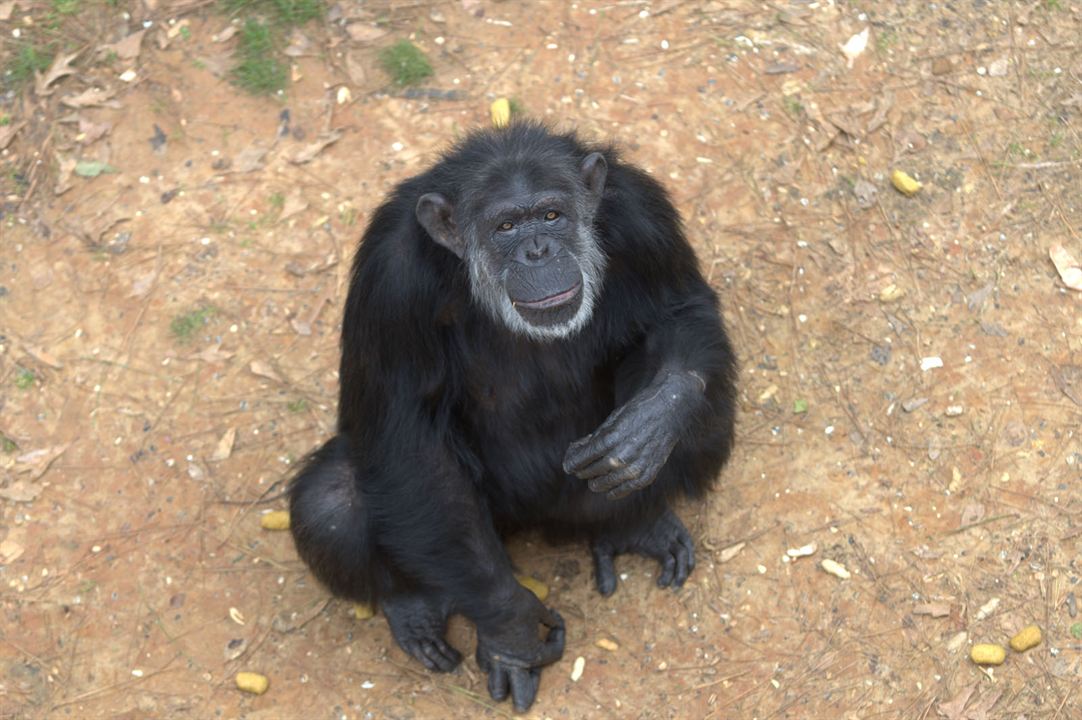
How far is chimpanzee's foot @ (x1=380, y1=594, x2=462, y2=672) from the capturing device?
6.34 metres

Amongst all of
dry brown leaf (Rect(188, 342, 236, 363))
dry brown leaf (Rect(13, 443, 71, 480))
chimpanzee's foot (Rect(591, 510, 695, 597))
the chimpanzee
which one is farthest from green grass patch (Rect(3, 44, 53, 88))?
chimpanzee's foot (Rect(591, 510, 695, 597))

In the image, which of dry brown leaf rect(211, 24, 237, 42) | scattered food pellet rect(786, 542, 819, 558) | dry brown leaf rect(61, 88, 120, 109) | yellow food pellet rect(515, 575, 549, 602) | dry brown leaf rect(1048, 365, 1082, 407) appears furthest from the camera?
dry brown leaf rect(211, 24, 237, 42)

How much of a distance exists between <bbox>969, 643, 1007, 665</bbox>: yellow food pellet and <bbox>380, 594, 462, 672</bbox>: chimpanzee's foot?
2.58 m

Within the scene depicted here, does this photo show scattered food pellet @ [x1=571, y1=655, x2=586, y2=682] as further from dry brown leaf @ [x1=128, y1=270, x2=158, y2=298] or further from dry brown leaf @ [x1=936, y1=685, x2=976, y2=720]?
dry brown leaf @ [x1=128, y1=270, x2=158, y2=298]

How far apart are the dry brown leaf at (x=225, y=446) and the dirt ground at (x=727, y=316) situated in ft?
0.10

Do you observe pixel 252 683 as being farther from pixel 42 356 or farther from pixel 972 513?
pixel 972 513

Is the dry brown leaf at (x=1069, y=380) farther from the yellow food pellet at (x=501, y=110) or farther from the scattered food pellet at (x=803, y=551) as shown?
the yellow food pellet at (x=501, y=110)

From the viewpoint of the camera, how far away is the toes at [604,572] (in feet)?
21.5

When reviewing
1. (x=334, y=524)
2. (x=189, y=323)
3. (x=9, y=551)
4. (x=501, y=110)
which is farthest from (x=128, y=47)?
(x=334, y=524)

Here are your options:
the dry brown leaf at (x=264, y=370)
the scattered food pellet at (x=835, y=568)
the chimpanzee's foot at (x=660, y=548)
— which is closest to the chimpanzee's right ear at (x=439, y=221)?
the chimpanzee's foot at (x=660, y=548)

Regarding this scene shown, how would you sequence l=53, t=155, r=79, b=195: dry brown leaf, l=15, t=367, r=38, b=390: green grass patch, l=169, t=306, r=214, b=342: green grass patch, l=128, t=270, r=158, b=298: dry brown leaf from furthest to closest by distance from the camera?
1. l=53, t=155, r=79, b=195: dry brown leaf
2. l=128, t=270, r=158, b=298: dry brown leaf
3. l=169, t=306, r=214, b=342: green grass patch
4. l=15, t=367, r=38, b=390: green grass patch

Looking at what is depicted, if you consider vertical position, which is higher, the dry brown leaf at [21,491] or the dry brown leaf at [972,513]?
the dry brown leaf at [21,491]

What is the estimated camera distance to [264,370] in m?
7.40

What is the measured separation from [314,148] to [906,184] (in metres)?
3.76
